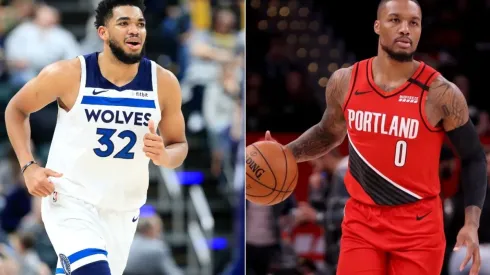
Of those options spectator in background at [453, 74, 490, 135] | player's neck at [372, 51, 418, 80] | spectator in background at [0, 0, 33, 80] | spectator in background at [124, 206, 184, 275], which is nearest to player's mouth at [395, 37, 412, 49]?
player's neck at [372, 51, 418, 80]

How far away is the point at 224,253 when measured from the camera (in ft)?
42.5

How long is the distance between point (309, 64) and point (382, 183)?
990 cm

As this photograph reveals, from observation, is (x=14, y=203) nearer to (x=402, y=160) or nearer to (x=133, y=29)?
(x=133, y=29)

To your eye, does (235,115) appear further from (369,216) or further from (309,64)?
(369,216)

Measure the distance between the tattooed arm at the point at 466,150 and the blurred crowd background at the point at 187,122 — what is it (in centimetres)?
530

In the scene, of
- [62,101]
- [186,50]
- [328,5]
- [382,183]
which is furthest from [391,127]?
[328,5]

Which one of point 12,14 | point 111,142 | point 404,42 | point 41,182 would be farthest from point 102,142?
point 12,14

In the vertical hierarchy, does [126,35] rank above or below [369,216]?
above

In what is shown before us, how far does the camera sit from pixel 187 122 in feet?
44.3

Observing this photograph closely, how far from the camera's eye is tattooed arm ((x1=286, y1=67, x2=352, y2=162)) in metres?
6.14

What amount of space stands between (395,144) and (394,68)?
52cm

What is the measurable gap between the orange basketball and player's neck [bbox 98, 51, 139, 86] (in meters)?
1.02

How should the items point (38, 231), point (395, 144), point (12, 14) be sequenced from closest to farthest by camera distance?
point (395, 144)
point (38, 231)
point (12, 14)

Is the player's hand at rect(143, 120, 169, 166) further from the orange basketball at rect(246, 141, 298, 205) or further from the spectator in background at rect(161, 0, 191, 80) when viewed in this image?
the spectator in background at rect(161, 0, 191, 80)
